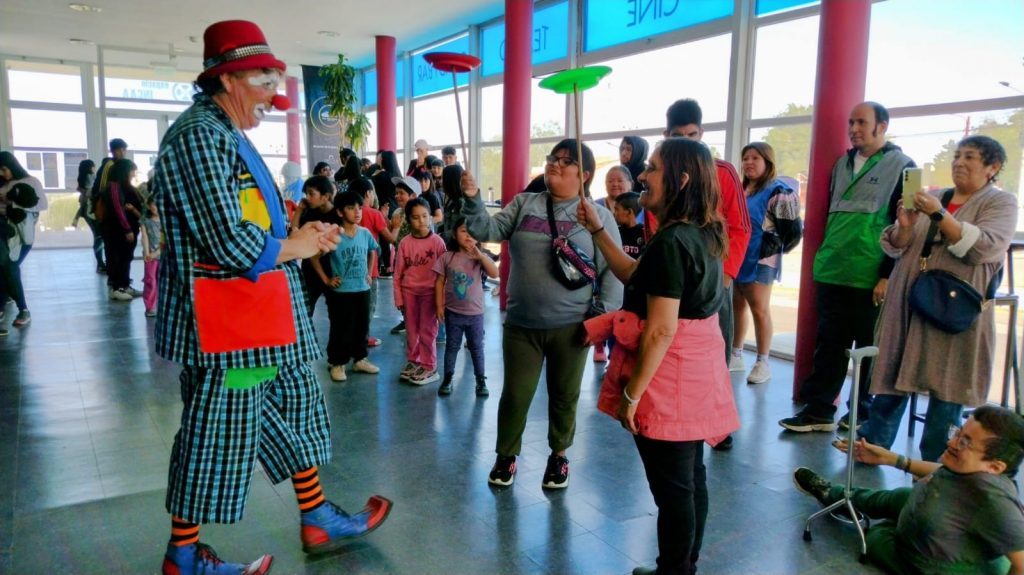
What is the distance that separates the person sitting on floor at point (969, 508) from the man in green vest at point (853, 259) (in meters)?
1.36

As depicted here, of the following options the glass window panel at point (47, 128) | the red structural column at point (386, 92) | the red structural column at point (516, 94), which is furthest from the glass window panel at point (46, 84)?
the red structural column at point (516, 94)

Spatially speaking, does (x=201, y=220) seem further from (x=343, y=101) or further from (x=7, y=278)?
(x=343, y=101)

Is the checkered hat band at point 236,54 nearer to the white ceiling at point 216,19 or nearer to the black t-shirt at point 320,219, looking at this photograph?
the black t-shirt at point 320,219

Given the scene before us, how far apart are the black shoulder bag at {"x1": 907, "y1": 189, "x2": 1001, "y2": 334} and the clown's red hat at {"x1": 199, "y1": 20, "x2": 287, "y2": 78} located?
2550 millimetres

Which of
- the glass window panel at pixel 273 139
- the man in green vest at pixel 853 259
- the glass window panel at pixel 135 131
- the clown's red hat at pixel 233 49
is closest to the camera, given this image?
the clown's red hat at pixel 233 49

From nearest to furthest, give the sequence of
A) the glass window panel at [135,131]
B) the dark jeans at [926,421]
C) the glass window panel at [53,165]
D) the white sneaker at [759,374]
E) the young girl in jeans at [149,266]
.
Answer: the dark jeans at [926,421], the white sneaker at [759,374], the young girl in jeans at [149,266], the glass window panel at [53,165], the glass window panel at [135,131]

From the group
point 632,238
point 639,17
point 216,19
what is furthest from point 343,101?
point 632,238

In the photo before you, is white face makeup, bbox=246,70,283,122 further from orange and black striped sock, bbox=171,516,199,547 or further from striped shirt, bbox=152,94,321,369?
orange and black striped sock, bbox=171,516,199,547

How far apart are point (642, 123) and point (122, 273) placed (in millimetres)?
5677

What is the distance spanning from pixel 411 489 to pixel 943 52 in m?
4.33

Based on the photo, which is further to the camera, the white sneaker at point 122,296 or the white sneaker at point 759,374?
the white sneaker at point 122,296

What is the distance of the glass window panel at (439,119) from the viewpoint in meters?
10.6

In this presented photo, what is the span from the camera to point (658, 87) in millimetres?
6680

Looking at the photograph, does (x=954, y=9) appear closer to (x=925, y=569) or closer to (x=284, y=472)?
(x=925, y=569)
